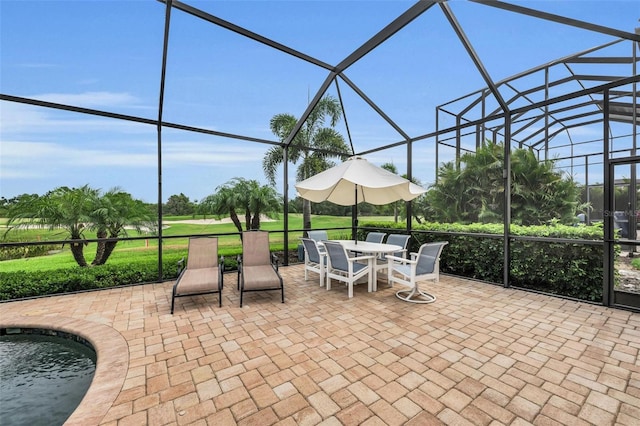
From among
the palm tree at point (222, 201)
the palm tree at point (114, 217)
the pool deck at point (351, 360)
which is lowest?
the pool deck at point (351, 360)

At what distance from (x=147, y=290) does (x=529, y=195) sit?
9.62 metres

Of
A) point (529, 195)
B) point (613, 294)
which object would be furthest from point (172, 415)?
point (529, 195)

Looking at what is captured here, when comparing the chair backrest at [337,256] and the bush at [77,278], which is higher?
the chair backrest at [337,256]

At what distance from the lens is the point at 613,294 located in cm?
441

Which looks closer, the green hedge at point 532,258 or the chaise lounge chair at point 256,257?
the green hedge at point 532,258

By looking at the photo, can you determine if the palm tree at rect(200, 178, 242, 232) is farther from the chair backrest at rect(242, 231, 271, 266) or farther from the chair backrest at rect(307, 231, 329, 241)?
the chair backrest at rect(242, 231, 271, 266)

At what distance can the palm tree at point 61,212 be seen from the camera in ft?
19.5

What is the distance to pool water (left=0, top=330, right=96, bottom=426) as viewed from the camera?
2.29 meters

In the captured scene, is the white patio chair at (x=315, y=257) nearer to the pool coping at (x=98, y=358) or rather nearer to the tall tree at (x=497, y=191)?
the pool coping at (x=98, y=358)

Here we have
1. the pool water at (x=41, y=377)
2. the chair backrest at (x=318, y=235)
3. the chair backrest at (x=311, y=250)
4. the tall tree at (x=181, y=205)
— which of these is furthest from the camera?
the tall tree at (x=181, y=205)

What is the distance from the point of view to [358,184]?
454 centimetres

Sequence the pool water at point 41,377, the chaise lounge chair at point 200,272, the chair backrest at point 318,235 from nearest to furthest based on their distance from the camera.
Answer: the pool water at point 41,377 → the chaise lounge chair at point 200,272 → the chair backrest at point 318,235

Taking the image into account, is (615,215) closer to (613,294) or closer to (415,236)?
(613,294)

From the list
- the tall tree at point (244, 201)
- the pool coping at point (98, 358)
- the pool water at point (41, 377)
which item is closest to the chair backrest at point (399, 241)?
the tall tree at point (244, 201)
